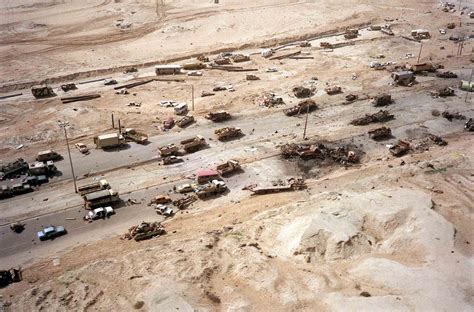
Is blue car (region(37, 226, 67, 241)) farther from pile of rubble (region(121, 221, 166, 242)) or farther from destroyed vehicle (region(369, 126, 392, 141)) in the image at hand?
destroyed vehicle (region(369, 126, 392, 141))

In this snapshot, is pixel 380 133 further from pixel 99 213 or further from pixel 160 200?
pixel 99 213

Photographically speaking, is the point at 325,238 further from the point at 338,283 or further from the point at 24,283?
the point at 24,283

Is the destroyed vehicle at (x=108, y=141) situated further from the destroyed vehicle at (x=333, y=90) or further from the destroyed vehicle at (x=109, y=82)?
the destroyed vehicle at (x=333, y=90)

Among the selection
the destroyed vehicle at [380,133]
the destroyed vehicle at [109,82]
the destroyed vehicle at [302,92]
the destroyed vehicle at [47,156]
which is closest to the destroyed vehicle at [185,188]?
the destroyed vehicle at [47,156]

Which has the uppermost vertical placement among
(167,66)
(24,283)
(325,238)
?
(167,66)

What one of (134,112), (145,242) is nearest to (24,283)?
(145,242)
